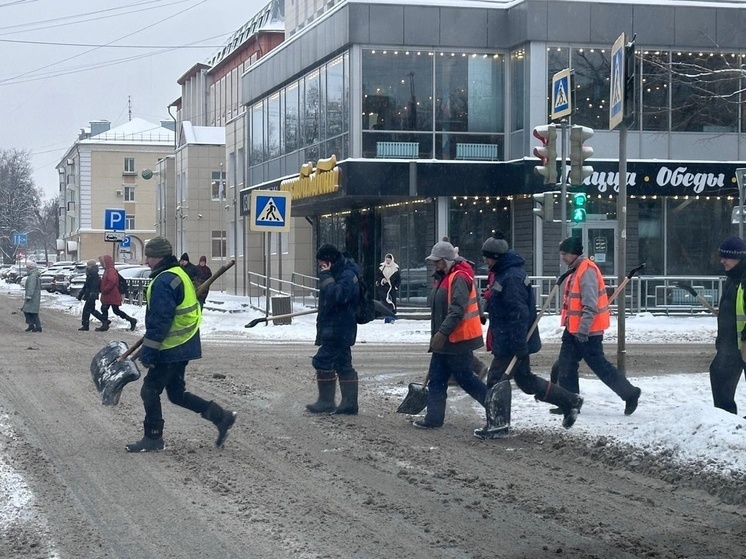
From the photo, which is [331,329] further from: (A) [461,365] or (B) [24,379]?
(B) [24,379]

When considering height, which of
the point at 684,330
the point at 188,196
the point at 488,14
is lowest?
the point at 684,330

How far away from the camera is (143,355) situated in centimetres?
871

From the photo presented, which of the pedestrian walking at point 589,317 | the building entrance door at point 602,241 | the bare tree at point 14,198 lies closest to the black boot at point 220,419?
the pedestrian walking at point 589,317

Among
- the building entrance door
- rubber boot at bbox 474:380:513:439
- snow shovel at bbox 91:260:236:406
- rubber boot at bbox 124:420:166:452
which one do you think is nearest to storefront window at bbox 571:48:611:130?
the building entrance door

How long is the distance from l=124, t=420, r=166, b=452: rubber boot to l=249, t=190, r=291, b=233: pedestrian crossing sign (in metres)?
12.7

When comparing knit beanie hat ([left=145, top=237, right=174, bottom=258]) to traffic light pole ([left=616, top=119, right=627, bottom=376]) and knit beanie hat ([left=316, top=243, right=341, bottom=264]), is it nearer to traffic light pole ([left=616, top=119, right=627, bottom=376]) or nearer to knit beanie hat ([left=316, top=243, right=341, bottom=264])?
knit beanie hat ([left=316, top=243, right=341, bottom=264])

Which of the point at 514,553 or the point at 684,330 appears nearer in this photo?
the point at 514,553

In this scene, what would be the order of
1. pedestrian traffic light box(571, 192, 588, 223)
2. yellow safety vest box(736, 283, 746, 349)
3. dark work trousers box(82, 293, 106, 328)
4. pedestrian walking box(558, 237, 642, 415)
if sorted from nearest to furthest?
yellow safety vest box(736, 283, 746, 349) < pedestrian walking box(558, 237, 642, 415) < pedestrian traffic light box(571, 192, 588, 223) < dark work trousers box(82, 293, 106, 328)

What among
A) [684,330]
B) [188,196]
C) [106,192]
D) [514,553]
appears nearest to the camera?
[514,553]

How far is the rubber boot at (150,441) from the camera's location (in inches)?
346

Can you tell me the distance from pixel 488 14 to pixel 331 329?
766 inches

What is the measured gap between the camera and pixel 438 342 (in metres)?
9.85

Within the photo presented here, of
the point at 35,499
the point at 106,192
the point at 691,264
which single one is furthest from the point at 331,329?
the point at 106,192

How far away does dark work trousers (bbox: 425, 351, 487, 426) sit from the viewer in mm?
10007
